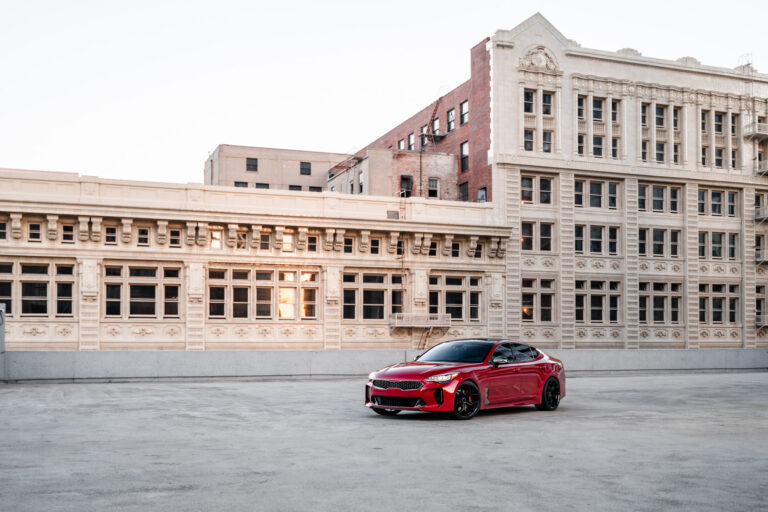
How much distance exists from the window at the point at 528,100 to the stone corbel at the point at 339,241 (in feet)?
41.4

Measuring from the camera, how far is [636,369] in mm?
36500

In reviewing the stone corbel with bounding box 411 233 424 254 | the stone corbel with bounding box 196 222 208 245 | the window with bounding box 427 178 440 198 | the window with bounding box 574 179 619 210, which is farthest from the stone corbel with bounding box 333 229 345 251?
the window with bounding box 574 179 619 210

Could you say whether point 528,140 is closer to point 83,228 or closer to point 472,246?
point 472,246

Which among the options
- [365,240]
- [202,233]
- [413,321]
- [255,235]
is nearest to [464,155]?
[365,240]

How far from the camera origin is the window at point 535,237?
145 ft

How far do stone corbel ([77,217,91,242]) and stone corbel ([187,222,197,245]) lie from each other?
4277mm

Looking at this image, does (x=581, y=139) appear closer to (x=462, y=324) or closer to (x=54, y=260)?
(x=462, y=324)

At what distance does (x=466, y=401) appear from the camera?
1469cm

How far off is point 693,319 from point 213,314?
89.6 feet

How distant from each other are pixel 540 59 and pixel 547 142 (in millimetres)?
4528

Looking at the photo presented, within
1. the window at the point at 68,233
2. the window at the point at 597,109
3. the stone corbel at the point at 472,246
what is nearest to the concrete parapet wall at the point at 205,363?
the stone corbel at the point at 472,246

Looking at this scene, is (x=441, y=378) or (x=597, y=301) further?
(x=597, y=301)

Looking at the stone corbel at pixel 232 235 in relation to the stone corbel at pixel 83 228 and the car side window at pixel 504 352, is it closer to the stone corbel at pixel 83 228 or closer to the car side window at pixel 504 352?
the stone corbel at pixel 83 228

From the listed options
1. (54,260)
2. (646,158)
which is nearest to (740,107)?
(646,158)
